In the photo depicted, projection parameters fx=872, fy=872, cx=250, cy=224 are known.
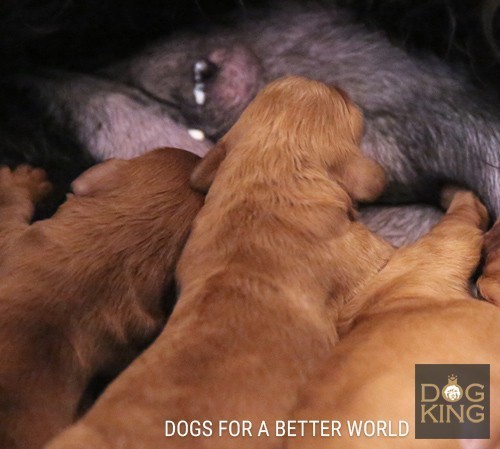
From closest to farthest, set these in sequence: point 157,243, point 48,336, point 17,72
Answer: point 48,336
point 157,243
point 17,72

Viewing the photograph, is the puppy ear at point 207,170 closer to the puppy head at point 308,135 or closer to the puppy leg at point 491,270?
the puppy head at point 308,135

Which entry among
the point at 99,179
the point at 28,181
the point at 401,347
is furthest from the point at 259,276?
the point at 28,181

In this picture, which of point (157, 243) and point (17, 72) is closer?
point (157, 243)

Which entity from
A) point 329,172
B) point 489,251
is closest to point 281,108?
point 329,172

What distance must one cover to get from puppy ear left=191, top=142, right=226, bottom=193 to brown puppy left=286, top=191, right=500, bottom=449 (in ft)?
0.86

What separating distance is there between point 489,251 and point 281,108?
1.08ft

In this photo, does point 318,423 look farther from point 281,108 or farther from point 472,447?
point 281,108

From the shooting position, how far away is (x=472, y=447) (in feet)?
2.68

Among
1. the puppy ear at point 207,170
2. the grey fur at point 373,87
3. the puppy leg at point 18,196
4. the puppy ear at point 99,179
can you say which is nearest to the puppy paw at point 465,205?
the grey fur at point 373,87

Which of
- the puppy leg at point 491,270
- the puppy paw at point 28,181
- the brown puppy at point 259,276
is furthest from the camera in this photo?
the puppy paw at point 28,181

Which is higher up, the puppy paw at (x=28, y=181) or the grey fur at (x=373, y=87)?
the grey fur at (x=373, y=87)

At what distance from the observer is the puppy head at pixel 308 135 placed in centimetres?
113

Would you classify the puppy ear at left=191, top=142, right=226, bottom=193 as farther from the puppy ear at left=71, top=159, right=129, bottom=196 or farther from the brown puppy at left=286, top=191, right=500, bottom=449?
the brown puppy at left=286, top=191, right=500, bottom=449

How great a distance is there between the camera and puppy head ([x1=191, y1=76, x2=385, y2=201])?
1.13 meters
